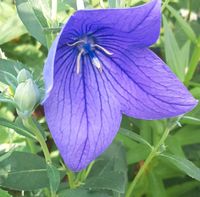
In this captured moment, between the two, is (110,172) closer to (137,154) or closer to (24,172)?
(24,172)

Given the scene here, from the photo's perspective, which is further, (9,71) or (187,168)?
(187,168)

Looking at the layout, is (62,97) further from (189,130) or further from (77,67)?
(189,130)

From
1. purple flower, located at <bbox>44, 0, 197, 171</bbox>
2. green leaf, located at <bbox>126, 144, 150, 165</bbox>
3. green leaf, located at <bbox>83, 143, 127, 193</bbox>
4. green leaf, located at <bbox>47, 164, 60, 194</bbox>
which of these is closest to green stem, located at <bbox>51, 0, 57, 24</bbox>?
purple flower, located at <bbox>44, 0, 197, 171</bbox>

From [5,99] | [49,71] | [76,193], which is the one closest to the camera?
[49,71]

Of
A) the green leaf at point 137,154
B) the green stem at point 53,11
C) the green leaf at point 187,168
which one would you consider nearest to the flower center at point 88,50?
the green stem at point 53,11

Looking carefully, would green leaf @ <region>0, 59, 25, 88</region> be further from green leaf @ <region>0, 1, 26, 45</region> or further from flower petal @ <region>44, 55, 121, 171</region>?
green leaf @ <region>0, 1, 26, 45</region>

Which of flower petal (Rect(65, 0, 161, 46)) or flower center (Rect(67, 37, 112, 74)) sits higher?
flower petal (Rect(65, 0, 161, 46))

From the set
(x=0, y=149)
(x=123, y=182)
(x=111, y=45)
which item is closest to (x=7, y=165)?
(x=0, y=149)

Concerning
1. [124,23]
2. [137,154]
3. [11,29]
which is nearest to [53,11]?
[124,23]
